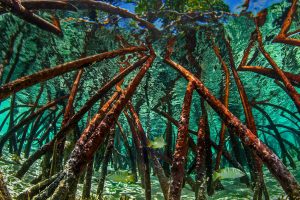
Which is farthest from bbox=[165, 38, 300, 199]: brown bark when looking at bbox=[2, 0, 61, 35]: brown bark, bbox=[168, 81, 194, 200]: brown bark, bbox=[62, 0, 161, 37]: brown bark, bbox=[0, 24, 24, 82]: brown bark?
bbox=[0, 24, 24, 82]: brown bark

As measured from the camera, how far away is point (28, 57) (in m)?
10.5

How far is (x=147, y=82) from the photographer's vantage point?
11.4 meters

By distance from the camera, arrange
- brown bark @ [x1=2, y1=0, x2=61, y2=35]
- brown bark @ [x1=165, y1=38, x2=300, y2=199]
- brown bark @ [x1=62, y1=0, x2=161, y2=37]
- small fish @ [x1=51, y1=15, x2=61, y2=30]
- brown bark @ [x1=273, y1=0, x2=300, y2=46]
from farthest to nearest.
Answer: small fish @ [x1=51, y1=15, x2=61, y2=30], brown bark @ [x1=62, y1=0, x2=161, y2=37], brown bark @ [x1=273, y1=0, x2=300, y2=46], brown bark @ [x1=2, y1=0, x2=61, y2=35], brown bark @ [x1=165, y1=38, x2=300, y2=199]

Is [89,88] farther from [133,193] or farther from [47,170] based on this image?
[47,170]

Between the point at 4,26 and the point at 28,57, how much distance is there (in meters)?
2.25

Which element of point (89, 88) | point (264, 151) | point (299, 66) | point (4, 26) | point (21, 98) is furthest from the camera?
point (21, 98)

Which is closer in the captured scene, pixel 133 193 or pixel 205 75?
pixel 133 193

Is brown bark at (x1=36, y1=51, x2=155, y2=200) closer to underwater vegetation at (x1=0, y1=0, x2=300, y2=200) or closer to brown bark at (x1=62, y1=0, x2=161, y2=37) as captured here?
underwater vegetation at (x1=0, y1=0, x2=300, y2=200)

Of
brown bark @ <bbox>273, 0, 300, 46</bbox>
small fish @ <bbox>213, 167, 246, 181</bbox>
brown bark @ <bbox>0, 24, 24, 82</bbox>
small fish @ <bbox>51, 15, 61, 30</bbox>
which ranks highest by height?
brown bark @ <bbox>0, 24, 24, 82</bbox>

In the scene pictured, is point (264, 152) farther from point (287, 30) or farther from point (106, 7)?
point (106, 7)

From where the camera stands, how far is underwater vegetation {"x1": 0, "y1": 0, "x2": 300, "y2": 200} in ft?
10.1

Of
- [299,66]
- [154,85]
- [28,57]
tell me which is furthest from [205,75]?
[28,57]

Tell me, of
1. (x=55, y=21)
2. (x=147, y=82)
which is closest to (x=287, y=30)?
(x=55, y=21)

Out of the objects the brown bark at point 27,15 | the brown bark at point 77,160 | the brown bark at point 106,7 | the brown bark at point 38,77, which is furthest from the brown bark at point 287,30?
the brown bark at point 27,15
